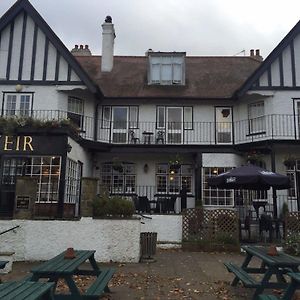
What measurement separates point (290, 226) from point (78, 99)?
446 inches

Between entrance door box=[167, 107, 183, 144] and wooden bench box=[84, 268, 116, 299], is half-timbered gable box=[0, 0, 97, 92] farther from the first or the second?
wooden bench box=[84, 268, 116, 299]

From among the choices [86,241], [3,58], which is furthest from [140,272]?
[3,58]

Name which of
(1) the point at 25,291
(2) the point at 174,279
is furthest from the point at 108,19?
(1) the point at 25,291

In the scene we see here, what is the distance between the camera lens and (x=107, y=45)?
71.5 feet

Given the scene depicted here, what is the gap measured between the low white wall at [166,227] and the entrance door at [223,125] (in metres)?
6.61

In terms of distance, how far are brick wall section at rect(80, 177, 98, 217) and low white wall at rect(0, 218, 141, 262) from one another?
0.23m

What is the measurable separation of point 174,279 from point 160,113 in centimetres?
1237

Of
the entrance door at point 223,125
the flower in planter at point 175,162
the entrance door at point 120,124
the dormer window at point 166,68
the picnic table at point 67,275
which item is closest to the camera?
the picnic table at point 67,275

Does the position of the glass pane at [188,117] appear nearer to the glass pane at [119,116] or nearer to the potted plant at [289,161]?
the glass pane at [119,116]

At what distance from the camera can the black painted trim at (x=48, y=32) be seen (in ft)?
Answer: 57.4

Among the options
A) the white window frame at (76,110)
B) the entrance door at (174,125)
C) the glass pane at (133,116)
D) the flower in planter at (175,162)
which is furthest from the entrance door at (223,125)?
the white window frame at (76,110)

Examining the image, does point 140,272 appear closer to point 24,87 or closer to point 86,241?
point 86,241

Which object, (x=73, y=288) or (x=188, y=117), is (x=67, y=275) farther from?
(x=188, y=117)

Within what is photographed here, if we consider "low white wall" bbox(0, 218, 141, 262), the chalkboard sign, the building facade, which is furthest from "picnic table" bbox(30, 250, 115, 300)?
the building facade
